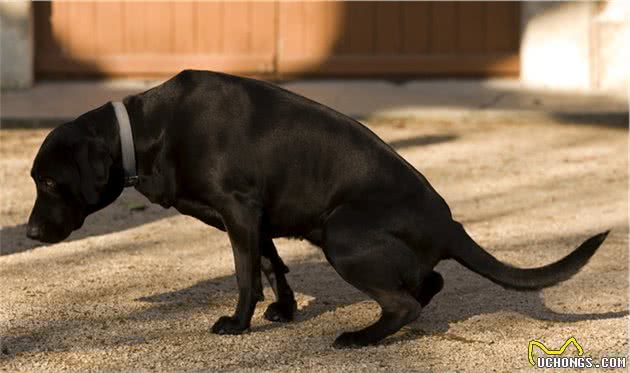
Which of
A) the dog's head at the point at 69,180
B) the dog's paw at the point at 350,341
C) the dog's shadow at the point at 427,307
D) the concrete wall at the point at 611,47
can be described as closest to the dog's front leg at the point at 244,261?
the dog's shadow at the point at 427,307

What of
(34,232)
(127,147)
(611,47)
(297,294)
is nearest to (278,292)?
(297,294)

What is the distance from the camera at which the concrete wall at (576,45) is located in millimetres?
12586

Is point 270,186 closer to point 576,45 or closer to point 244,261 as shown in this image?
point 244,261

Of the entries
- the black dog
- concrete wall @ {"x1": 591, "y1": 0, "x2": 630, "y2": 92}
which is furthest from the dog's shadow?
concrete wall @ {"x1": 591, "y1": 0, "x2": 630, "y2": 92}

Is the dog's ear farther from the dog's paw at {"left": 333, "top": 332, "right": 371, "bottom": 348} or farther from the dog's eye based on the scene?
the dog's paw at {"left": 333, "top": 332, "right": 371, "bottom": 348}

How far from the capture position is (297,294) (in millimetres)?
6281

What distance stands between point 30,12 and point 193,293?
23.2 ft

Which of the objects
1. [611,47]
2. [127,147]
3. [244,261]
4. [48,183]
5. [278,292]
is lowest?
[278,292]

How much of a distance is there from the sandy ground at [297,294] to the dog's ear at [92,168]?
2.05 ft

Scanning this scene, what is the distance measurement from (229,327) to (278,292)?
0.36m

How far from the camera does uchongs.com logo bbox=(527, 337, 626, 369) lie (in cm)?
516

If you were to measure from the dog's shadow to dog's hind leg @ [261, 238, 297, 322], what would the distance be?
6cm

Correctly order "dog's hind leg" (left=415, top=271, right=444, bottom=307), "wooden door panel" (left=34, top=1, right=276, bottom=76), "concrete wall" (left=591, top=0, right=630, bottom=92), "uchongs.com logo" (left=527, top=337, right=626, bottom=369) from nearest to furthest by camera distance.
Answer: "uchongs.com logo" (left=527, top=337, right=626, bottom=369), "dog's hind leg" (left=415, top=271, right=444, bottom=307), "concrete wall" (left=591, top=0, right=630, bottom=92), "wooden door panel" (left=34, top=1, right=276, bottom=76)

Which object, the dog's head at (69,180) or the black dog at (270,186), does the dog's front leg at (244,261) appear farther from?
the dog's head at (69,180)
